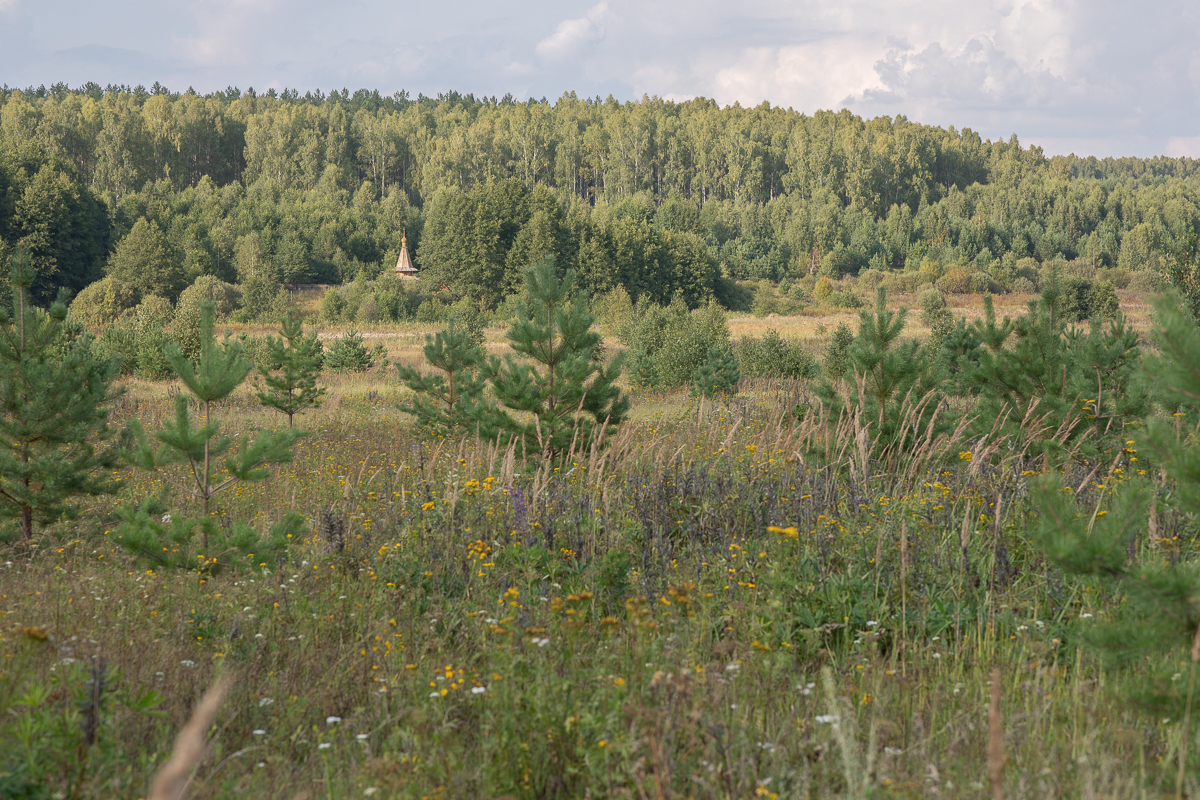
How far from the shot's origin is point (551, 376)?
8.54 m

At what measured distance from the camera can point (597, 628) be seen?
3.81 m

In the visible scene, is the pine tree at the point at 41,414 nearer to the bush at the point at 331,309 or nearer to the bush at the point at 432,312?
the bush at the point at 432,312

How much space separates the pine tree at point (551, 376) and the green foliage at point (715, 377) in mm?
9448

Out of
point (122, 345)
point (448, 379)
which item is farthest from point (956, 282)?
point (448, 379)

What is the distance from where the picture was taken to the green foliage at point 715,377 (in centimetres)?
1806

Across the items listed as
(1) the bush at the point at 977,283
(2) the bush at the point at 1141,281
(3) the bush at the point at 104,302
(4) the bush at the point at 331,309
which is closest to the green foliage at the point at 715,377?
(4) the bush at the point at 331,309

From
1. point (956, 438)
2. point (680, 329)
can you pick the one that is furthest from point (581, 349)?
point (680, 329)

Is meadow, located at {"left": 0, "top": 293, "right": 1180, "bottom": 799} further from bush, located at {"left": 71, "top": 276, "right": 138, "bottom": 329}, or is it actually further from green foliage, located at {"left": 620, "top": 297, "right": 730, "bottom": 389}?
bush, located at {"left": 71, "top": 276, "right": 138, "bottom": 329}

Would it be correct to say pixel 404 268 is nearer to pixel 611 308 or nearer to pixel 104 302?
pixel 104 302

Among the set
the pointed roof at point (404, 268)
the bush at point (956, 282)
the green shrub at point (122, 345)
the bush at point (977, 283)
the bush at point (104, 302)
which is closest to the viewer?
the green shrub at point (122, 345)

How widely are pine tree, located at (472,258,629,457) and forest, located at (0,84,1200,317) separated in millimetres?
52483

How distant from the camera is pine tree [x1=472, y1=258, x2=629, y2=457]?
8.26 m

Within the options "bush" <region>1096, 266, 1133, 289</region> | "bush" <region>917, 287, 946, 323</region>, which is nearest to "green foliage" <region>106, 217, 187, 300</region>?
"bush" <region>917, 287, 946, 323</region>

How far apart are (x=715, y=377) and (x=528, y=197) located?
50.8 metres
